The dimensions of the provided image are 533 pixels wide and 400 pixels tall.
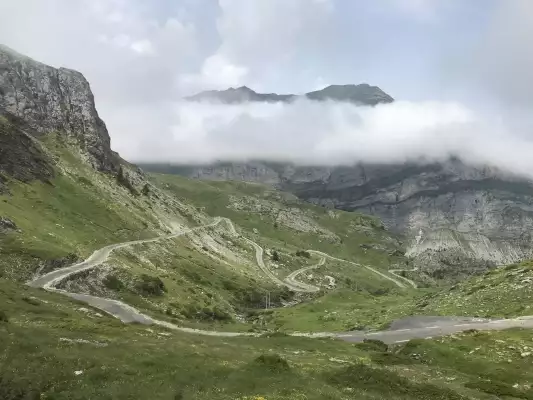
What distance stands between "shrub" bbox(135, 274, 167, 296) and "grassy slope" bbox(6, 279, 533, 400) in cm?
3620

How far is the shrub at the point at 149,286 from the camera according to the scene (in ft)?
305

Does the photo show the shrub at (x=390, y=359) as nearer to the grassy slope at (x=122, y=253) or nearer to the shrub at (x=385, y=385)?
the shrub at (x=385, y=385)

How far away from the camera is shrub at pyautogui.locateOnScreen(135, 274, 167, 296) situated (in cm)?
9300

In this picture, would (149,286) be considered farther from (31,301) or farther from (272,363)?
(272,363)

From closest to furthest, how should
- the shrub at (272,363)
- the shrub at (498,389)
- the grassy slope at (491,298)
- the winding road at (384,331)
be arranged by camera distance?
the shrub at (272,363), the shrub at (498,389), the winding road at (384,331), the grassy slope at (491,298)

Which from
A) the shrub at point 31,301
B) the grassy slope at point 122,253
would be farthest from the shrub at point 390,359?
the shrub at point 31,301

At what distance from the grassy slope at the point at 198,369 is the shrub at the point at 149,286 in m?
36.2

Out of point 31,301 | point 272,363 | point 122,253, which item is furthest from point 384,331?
point 122,253

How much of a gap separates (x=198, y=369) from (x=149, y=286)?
60956 millimetres

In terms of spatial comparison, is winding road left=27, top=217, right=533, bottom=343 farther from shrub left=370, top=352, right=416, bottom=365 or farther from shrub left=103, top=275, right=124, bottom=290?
shrub left=370, top=352, right=416, bottom=365

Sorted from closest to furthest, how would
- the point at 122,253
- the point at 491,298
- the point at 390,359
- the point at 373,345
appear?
the point at 390,359 → the point at 373,345 → the point at 491,298 → the point at 122,253

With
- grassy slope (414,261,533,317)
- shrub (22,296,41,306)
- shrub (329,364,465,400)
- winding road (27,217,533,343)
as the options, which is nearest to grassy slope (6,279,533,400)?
shrub (329,364,465,400)

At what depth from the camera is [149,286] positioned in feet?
310

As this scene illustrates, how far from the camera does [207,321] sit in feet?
316
